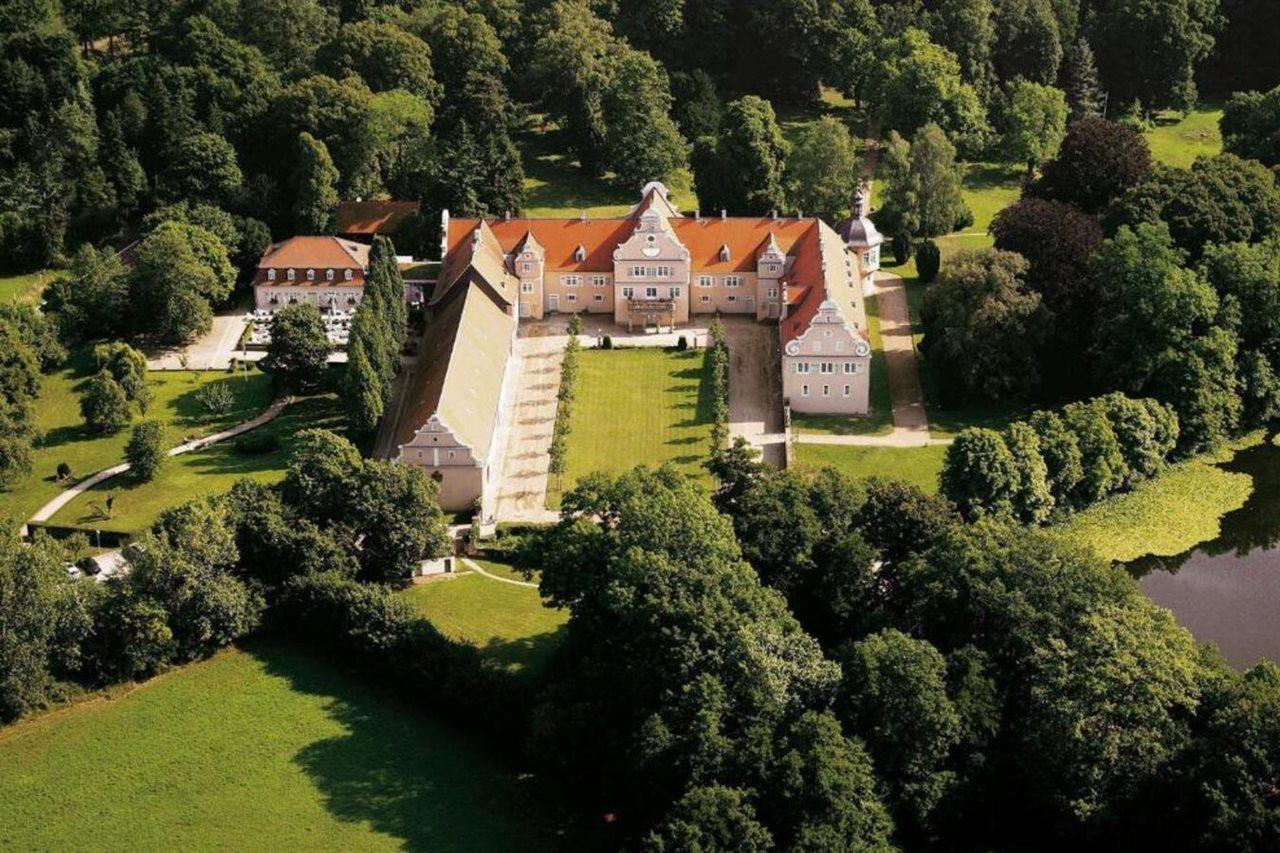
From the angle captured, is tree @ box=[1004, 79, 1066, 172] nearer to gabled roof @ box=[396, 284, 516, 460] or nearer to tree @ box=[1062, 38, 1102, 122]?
tree @ box=[1062, 38, 1102, 122]

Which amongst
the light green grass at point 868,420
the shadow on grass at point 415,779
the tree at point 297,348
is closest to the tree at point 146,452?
the tree at point 297,348

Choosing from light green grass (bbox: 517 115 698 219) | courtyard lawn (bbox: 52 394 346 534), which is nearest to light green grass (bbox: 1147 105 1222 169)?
light green grass (bbox: 517 115 698 219)

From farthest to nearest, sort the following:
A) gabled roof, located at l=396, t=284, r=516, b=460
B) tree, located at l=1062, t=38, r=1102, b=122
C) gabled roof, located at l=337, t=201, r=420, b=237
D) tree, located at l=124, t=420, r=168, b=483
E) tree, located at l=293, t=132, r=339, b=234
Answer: tree, located at l=1062, t=38, r=1102, b=122 < tree, located at l=293, t=132, r=339, b=234 < gabled roof, located at l=337, t=201, r=420, b=237 < tree, located at l=124, t=420, r=168, b=483 < gabled roof, located at l=396, t=284, r=516, b=460

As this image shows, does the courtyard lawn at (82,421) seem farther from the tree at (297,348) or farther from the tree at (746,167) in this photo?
the tree at (746,167)

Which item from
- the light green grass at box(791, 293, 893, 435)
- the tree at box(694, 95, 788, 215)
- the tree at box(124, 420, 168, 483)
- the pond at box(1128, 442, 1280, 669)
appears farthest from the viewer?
the tree at box(694, 95, 788, 215)

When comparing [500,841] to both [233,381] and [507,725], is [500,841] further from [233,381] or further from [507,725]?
[233,381]

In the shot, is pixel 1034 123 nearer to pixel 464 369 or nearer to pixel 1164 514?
pixel 1164 514
